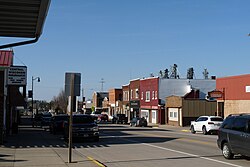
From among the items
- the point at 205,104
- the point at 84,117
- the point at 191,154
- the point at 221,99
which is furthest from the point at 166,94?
the point at 191,154

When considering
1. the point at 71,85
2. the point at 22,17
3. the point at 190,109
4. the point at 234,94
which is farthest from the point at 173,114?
the point at 22,17

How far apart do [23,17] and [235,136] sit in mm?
10133

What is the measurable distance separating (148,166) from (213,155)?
14.2 ft

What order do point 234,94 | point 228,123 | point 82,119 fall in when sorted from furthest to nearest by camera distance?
1. point 234,94
2. point 82,119
3. point 228,123

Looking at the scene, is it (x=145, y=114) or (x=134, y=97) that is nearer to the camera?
(x=145, y=114)

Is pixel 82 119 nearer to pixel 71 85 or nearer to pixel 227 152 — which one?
pixel 71 85

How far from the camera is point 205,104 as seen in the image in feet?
194

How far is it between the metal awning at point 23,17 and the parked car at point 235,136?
8618 millimetres

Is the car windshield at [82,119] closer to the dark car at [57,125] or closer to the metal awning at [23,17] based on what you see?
the dark car at [57,125]

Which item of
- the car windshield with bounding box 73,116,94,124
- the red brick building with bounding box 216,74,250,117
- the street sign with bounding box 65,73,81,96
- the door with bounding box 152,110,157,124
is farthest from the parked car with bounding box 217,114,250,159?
the door with bounding box 152,110,157,124

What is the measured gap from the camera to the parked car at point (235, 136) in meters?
14.7

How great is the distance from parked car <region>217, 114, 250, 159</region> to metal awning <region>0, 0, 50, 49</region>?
28.3 ft

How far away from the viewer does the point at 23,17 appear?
25.2 ft

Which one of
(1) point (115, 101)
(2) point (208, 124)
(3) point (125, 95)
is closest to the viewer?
(2) point (208, 124)
